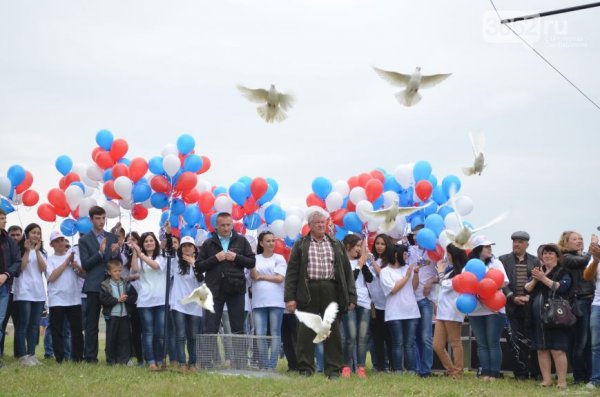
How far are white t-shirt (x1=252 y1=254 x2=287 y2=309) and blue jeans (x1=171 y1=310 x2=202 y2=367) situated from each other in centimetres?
72

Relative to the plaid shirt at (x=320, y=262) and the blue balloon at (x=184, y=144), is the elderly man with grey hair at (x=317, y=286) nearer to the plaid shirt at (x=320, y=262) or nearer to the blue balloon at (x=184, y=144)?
the plaid shirt at (x=320, y=262)

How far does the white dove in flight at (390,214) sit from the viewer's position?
33.3 ft

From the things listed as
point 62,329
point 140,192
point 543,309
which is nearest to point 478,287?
point 543,309

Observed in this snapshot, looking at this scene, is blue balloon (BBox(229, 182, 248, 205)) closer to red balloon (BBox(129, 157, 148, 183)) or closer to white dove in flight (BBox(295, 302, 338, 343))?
red balloon (BBox(129, 157, 148, 183))

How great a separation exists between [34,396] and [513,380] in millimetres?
5173

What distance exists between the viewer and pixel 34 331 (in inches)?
442

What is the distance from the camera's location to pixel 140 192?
11.2 metres

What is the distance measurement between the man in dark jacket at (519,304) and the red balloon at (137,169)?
438 centimetres

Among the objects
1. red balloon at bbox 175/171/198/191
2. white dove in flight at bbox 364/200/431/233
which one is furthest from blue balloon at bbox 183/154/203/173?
white dove in flight at bbox 364/200/431/233

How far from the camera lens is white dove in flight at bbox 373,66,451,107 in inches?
376

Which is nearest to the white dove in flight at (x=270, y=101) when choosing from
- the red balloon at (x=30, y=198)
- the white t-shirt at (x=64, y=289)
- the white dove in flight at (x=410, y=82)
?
the white dove in flight at (x=410, y=82)

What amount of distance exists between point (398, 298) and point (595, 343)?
7.70 ft

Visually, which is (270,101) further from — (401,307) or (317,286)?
(401,307)

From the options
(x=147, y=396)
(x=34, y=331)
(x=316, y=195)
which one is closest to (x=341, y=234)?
(x=316, y=195)
